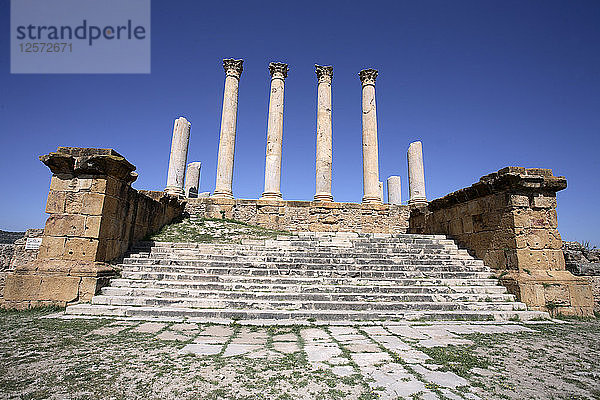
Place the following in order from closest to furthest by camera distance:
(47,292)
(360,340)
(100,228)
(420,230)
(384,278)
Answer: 1. (360,340)
2. (47,292)
3. (100,228)
4. (384,278)
5. (420,230)

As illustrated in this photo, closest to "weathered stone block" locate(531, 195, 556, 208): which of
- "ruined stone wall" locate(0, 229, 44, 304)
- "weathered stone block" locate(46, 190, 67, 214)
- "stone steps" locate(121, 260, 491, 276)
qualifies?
"stone steps" locate(121, 260, 491, 276)

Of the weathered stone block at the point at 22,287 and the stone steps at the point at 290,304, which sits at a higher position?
the weathered stone block at the point at 22,287

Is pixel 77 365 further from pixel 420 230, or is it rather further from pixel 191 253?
pixel 420 230

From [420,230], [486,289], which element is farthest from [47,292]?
[420,230]

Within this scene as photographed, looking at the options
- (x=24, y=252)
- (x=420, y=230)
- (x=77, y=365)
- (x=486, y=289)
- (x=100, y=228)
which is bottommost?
(x=77, y=365)

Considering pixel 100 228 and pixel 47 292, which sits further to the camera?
pixel 100 228

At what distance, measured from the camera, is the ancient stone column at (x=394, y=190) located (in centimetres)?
2184

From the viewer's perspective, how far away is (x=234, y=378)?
2.84 metres

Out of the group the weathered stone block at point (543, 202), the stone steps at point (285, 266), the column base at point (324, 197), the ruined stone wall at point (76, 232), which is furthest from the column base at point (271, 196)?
the weathered stone block at point (543, 202)

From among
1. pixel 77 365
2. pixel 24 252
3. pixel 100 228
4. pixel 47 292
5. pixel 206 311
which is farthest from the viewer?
pixel 24 252

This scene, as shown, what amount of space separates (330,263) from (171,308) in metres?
3.90

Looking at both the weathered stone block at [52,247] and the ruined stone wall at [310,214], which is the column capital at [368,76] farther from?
the weathered stone block at [52,247]

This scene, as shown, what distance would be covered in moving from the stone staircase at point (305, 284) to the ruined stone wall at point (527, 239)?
46cm

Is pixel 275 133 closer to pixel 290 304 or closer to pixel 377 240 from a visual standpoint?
pixel 377 240
